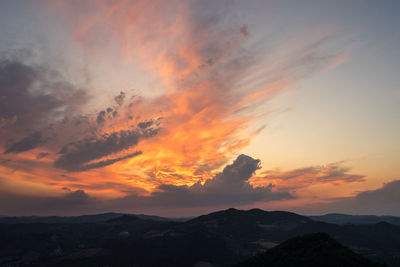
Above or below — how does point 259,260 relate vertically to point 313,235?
below

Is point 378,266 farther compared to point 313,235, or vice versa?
point 313,235

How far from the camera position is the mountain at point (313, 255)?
4906 inches

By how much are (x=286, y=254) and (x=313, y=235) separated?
1010 inches

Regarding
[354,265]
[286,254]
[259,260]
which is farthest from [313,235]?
[354,265]

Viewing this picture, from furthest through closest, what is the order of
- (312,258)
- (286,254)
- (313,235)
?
(313,235)
(286,254)
(312,258)

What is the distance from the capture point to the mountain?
125 metres

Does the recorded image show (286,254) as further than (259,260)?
No

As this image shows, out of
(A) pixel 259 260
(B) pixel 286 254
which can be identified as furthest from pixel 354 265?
(A) pixel 259 260

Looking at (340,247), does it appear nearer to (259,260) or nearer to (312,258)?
(312,258)

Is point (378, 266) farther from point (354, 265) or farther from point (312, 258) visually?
point (312, 258)

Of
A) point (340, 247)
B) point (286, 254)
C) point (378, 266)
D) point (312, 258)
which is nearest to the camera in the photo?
point (378, 266)

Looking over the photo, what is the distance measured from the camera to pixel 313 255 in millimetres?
138125

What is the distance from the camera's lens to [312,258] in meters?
134

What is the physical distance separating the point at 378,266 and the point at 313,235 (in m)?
60.0
